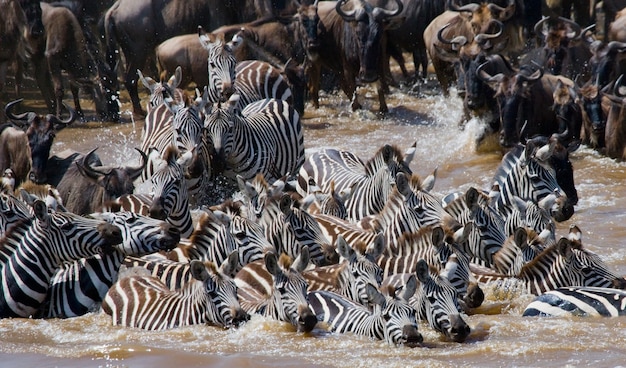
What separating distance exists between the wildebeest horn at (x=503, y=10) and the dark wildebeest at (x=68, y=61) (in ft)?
20.1

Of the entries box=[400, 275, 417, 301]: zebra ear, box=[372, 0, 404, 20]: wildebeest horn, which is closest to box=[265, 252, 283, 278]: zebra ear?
box=[400, 275, 417, 301]: zebra ear

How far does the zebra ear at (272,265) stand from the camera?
845cm

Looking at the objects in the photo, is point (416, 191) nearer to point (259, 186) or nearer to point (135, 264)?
point (259, 186)

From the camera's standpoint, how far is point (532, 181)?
11852 millimetres

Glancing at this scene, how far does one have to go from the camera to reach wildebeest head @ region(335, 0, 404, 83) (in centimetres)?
1923

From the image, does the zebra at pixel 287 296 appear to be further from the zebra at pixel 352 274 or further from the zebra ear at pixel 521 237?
the zebra ear at pixel 521 237

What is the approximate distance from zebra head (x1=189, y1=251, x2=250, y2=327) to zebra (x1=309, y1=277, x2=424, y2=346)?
0.59 meters

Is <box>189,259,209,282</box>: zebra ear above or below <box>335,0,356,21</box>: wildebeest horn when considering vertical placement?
below

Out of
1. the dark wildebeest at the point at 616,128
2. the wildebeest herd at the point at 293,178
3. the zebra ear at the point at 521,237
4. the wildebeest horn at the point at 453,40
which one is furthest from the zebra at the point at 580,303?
the wildebeest horn at the point at 453,40

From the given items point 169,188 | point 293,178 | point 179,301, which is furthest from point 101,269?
point 293,178

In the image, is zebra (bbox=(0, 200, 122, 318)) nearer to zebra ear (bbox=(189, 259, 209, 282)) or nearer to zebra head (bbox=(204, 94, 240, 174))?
zebra ear (bbox=(189, 259, 209, 282))

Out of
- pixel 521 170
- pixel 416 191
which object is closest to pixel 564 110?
pixel 521 170

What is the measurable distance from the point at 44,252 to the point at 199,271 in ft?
5.67

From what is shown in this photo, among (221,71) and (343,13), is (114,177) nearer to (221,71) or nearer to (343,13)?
(221,71)
